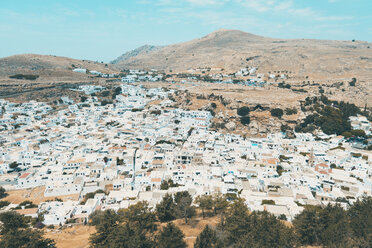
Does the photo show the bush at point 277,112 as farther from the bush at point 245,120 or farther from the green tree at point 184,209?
the green tree at point 184,209

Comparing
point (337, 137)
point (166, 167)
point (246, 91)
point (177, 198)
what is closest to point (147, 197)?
point (177, 198)

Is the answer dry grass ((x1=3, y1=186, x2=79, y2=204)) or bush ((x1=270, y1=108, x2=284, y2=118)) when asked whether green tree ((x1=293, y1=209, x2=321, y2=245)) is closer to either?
dry grass ((x1=3, y1=186, x2=79, y2=204))

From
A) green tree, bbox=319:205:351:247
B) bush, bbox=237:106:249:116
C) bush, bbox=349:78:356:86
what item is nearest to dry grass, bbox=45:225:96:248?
green tree, bbox=319:205:351:247

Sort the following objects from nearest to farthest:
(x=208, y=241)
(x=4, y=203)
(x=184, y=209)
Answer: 1. (x=208, y=241)
2. (x=184, y=209)
3. (x=4, y=203)

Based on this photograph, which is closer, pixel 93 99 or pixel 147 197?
pixel 147 197

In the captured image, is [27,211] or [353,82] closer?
[27,211]

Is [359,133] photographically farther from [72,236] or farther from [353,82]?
[72,236]

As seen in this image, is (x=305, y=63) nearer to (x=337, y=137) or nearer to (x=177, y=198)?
(x=337, y=137)

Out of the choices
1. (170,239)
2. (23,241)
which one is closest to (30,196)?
(23,241)
